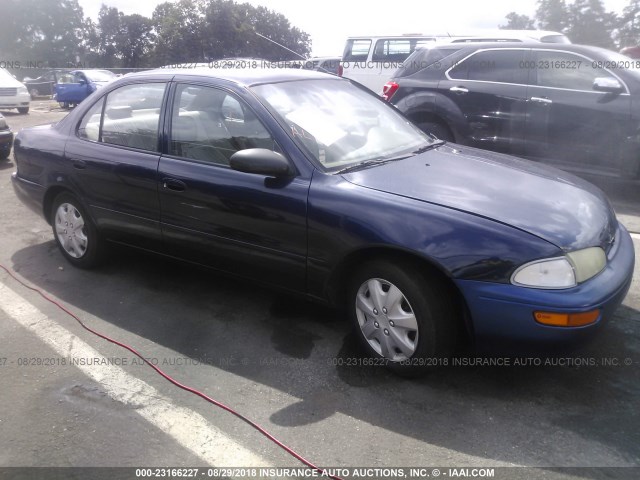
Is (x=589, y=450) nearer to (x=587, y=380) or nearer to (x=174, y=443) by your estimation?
(x=587, y=380)

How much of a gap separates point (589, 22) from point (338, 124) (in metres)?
44.6

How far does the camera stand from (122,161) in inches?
161

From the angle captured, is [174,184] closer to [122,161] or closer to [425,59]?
[122,161]

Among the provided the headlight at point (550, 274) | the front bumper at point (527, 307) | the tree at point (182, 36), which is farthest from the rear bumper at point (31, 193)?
the tree at point (182, 36)

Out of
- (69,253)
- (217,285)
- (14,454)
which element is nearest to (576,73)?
(217,285)

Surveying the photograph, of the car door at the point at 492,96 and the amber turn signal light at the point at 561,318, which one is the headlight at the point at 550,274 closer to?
the amber turn signal light at the point at 561,318

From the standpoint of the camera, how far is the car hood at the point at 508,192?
282 cm

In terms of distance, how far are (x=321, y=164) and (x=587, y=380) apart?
1.81 meters

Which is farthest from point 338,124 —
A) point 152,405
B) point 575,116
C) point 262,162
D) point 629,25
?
point 629,25

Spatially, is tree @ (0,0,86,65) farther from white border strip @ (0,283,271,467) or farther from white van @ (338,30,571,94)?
white border strip @ (0,283,271,467)

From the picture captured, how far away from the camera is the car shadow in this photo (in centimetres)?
260

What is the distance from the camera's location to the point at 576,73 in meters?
6.55

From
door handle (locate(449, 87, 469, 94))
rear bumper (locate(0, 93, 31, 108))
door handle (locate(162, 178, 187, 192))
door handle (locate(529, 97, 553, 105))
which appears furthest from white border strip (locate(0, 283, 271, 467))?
rear bumper (locate(0, 93, 31, 108))

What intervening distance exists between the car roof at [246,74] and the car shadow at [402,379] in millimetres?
1313
